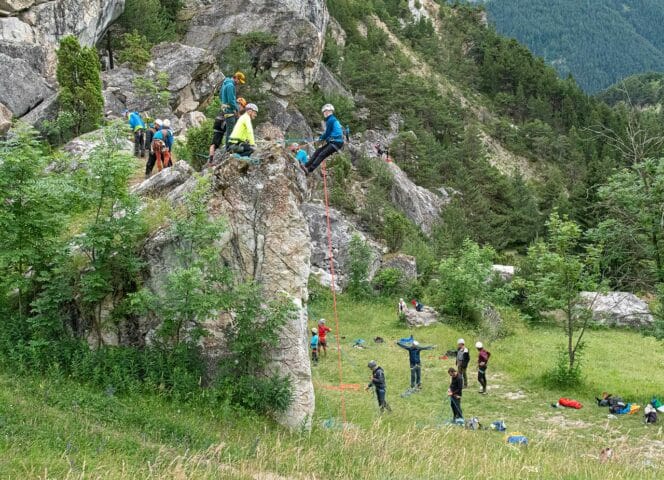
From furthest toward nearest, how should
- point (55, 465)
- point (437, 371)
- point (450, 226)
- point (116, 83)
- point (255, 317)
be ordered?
point (450, 226) → point (116, 83) → point (437, 371) → point (255, 317) → point (55, 465)

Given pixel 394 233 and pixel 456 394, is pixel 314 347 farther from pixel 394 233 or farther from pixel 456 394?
pixel 394 233

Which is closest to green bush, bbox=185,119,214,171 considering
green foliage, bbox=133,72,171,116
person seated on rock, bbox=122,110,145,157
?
person seated on rock, bbox=122,110,145,157

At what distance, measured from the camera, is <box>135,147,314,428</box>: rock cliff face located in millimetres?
10828

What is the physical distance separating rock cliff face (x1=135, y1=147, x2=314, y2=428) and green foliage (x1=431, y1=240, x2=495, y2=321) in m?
16.7

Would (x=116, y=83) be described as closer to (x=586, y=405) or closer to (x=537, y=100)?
(x=586, y=405)

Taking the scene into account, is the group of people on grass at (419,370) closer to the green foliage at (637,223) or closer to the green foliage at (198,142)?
the green foliage at (637,223)

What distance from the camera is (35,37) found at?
29.4 meters

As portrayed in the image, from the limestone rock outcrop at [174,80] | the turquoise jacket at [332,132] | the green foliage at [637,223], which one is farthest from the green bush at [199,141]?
the green foliage at [637,223]

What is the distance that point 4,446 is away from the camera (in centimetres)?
665

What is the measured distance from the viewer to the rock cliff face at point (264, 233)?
35.5ft

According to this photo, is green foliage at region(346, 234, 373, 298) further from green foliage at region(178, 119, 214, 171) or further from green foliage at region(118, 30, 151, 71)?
green foliage at region(118, 30, 151, 71)

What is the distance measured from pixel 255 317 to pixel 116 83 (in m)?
26.3

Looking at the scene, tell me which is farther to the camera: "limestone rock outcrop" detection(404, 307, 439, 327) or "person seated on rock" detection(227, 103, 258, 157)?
"limestone rock outcrop" detection(404, 307, 439, 327)

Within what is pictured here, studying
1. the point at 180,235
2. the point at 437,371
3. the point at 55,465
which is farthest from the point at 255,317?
the point at 437,371
